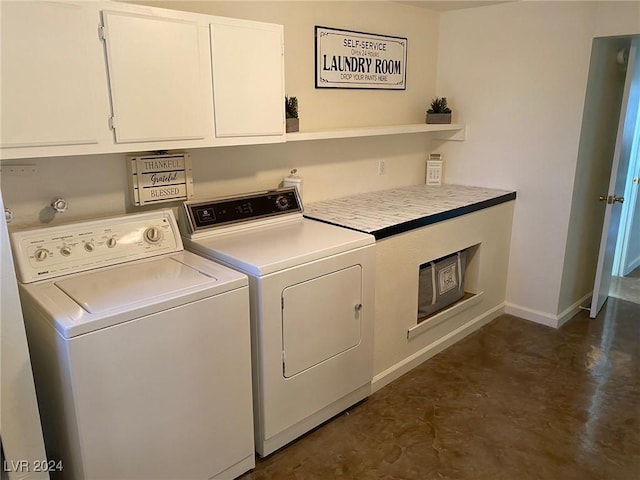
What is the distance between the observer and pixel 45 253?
6.16 feet

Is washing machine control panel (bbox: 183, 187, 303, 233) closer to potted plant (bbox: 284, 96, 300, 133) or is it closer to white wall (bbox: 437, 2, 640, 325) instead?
potted plant (bbox: 284, 96, 300, 133)

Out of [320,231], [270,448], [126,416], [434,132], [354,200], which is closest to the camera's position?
[126,416]

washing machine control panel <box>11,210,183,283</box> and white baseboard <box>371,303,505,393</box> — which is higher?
washing machine control panel <box>11,210,183,283</box>

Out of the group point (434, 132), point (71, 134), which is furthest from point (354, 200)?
point (71, 134)

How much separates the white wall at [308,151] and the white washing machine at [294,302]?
0.80 feet

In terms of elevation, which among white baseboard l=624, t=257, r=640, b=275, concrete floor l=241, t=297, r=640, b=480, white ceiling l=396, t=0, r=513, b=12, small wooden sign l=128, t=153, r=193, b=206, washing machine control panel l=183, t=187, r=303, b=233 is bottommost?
concrete floor l=241, t=297, r=640, b=480

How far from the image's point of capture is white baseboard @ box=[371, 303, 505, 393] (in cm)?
275

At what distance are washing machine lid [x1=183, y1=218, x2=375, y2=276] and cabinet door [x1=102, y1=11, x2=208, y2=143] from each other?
1.66 feet

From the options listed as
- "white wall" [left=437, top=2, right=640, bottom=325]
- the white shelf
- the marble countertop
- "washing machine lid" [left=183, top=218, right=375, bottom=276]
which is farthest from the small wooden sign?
"white wall" [left=437, top=2, right=640, bottom=325]

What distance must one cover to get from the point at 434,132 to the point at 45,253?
2.93 meters

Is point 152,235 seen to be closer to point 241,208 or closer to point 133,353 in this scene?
point 241,208

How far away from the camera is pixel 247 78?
2217 millimetres

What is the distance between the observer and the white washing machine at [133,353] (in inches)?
61.8

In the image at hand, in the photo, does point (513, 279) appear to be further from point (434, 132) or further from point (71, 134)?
point (71, 134)
